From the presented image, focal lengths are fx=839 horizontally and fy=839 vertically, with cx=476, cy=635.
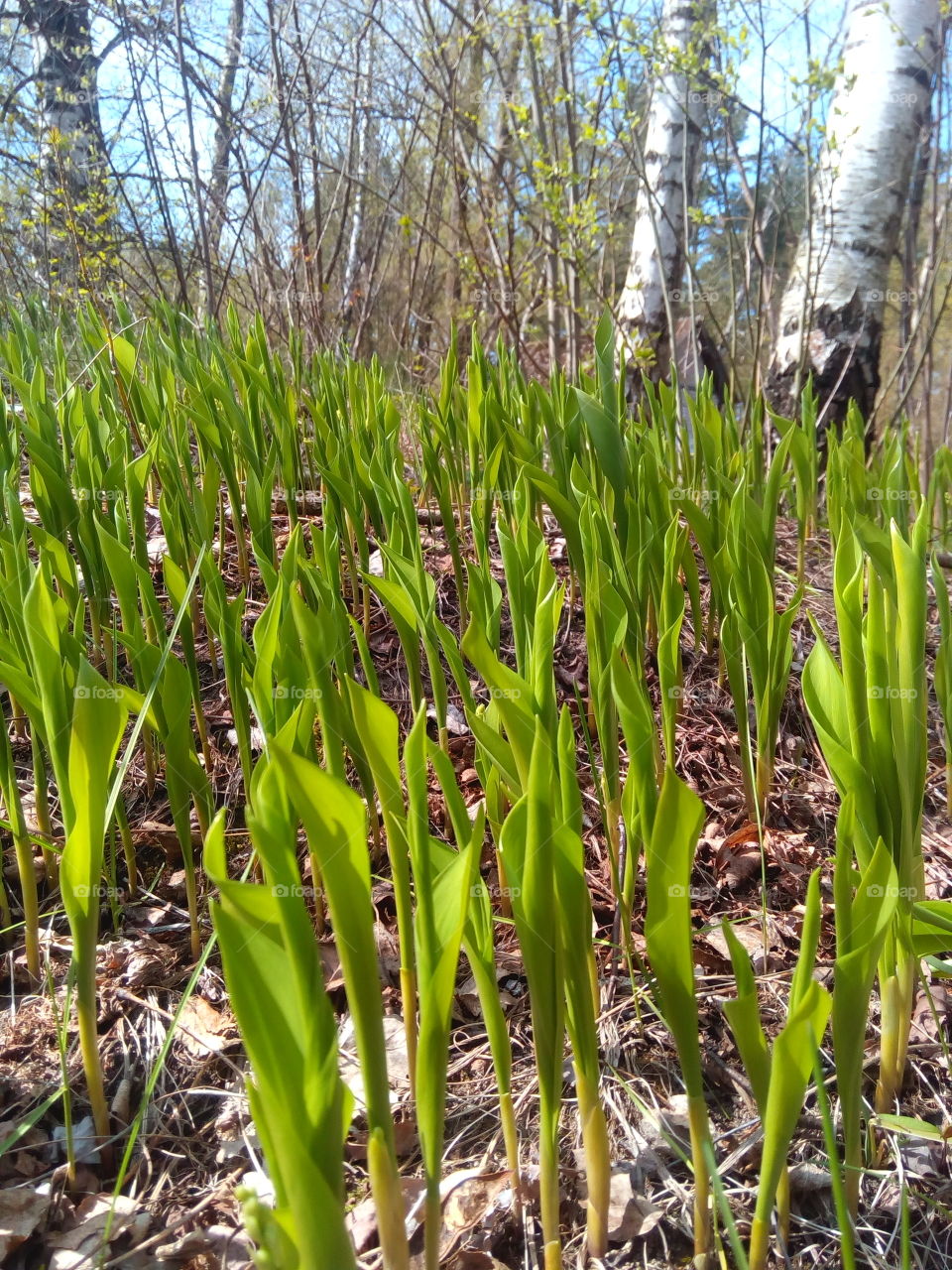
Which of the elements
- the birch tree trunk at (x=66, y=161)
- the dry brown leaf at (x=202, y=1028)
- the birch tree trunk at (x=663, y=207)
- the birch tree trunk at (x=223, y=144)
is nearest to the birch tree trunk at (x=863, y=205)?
the birch tree trunk at (x=663, y=207)

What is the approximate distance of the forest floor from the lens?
0.73m

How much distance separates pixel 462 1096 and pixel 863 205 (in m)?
4.02

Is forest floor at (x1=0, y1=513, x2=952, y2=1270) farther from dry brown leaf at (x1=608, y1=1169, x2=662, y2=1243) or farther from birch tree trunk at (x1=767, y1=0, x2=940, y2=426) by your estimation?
birch tree trunk at (x1=767, y1=0, x2=940, y2=426)

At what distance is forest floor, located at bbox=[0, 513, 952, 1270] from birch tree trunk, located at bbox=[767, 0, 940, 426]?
2860mm

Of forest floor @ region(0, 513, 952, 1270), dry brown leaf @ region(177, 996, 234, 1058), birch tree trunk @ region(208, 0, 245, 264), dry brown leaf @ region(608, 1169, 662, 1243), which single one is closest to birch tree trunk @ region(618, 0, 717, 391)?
birch tree trunk @ region(208, 0, 245, 264)

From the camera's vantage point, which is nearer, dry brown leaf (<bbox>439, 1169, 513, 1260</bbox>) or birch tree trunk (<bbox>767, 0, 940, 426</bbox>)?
dry brown leaf (<bbox>439, 1169, 513, 1260</bbox>)

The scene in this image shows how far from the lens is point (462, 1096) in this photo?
883 millimetres

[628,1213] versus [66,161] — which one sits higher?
[66,161]

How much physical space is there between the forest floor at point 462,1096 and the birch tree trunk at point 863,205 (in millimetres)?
2860

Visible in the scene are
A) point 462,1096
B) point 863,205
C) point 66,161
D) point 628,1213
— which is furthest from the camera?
point 66,161

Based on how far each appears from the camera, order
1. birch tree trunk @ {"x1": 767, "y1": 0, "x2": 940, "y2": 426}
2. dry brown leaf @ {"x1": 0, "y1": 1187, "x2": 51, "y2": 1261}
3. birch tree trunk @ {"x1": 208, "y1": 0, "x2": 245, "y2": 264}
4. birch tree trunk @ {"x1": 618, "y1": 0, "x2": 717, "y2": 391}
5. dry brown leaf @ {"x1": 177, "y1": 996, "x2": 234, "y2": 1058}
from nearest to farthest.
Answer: dry brown leaf @ {"x1": 0, "y1": 1187, "x2": 51, "y2": 1261} → dry brown leaf @ {"x1": 177, "y1": 996, "x2": 234, "y2": 1058} → birch tree trunk @ {"x1": 767, "y1": 0, "x2": 940, "y2": 426} → birch tree trunk @ {"x1": 208, "y1": 0, "x2": 245, "y2": 264} → birch tree trunk @ {"x1": 618, "y1": 0, "x2": 717, "y2": 391}

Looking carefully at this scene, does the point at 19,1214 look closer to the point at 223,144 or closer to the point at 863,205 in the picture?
the point at 863,205

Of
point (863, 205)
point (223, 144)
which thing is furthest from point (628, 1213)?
point (223, 144)

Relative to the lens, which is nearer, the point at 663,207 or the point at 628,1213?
the point at 628,1213
